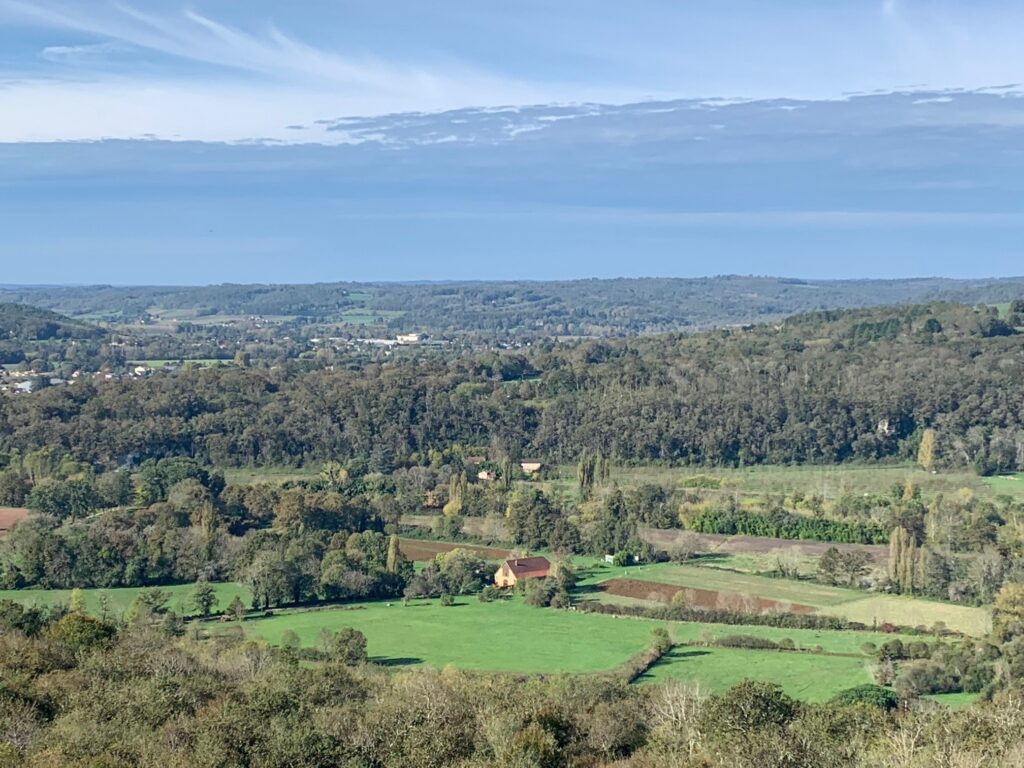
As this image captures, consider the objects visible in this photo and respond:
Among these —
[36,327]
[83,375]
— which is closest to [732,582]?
[83,375]

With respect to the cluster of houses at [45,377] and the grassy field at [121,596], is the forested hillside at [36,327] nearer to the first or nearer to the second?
the cluster of houses at [45,377]

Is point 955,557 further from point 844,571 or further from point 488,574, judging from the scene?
point 488,574

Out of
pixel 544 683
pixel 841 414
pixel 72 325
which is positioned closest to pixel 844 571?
pixel 544 683

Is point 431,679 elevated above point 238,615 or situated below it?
above

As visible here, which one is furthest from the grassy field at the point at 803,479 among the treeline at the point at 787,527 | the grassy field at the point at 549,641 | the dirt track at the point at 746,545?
the grassy field at the point at 549,641

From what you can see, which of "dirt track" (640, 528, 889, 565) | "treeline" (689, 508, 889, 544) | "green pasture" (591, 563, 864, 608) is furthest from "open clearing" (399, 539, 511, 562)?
"treeline" (689, 508, 889, 544)

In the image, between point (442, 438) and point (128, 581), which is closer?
point (128, 581)

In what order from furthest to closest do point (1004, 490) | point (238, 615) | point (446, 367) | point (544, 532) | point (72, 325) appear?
point (72, 325), point (446, 367), point (1004, 490), point (544, 532), point (238, 615)
